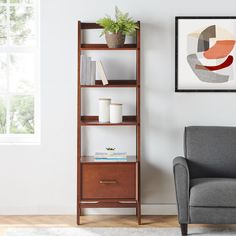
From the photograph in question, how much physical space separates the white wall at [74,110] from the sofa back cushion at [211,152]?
24cm

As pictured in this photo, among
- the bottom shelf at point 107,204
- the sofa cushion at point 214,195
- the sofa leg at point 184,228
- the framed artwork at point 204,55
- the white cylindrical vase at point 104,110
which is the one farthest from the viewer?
the framed artwork at point 204,55

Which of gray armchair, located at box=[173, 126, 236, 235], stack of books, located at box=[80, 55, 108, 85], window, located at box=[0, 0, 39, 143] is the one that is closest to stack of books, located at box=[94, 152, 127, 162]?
gray armchair, located at box=[173, 126, 236, 235]

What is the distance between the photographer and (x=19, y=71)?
15.3ft

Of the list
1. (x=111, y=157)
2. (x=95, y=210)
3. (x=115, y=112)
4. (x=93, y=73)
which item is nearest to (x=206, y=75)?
(x=115, y=112)

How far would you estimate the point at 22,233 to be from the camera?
394cm

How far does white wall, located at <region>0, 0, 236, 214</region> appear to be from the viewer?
14.7ft

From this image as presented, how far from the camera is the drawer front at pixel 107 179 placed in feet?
13.8

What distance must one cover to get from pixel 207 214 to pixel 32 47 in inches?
84.7

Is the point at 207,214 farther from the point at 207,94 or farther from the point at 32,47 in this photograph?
the point at 32,47

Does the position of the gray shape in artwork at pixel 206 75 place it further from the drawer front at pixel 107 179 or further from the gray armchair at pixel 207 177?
the drawer front at pixel 107 179

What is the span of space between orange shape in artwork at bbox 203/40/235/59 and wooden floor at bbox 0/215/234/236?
1.46 m

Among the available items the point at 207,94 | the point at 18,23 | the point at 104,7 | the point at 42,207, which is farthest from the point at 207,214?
the point at 18,23

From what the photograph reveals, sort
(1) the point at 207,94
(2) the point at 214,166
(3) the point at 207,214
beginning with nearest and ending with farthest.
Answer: (3) the point at 207,214
(2) the point at 214,166
(1) the point at 207,94

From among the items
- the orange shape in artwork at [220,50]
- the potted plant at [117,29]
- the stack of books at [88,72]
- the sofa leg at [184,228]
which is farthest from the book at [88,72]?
the sofa leg at [184,228]
